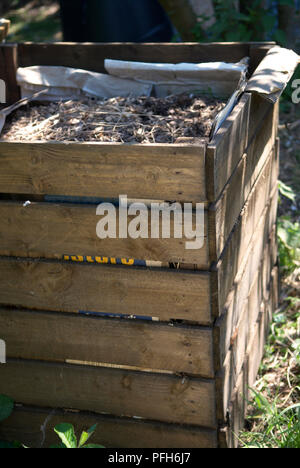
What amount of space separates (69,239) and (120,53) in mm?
1190

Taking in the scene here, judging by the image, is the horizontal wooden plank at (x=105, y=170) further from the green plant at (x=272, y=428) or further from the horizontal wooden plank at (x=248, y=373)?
the green plant at (x=272, y=428)

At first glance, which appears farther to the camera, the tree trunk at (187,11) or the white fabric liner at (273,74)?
the tree trunk at (187,11)

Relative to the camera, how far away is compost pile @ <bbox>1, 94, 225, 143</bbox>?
2451mm

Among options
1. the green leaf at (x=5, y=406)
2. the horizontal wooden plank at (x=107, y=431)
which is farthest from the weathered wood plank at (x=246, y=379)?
the green leaf at (x=5, y=406)

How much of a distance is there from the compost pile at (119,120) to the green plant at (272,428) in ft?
3.74

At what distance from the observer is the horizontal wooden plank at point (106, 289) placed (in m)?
2.21

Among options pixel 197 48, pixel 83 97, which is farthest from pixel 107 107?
pixel 197 48

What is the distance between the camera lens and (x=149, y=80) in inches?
117

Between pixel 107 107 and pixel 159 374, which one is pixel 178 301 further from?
pixel 107 107

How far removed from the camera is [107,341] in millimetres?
2400

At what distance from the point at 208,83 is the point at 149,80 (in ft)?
0.93

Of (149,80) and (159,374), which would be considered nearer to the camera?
(159,374)

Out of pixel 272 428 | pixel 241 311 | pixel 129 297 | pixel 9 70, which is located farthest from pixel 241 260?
pixel 9 70

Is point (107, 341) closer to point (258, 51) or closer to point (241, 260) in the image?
point (241, 260)
